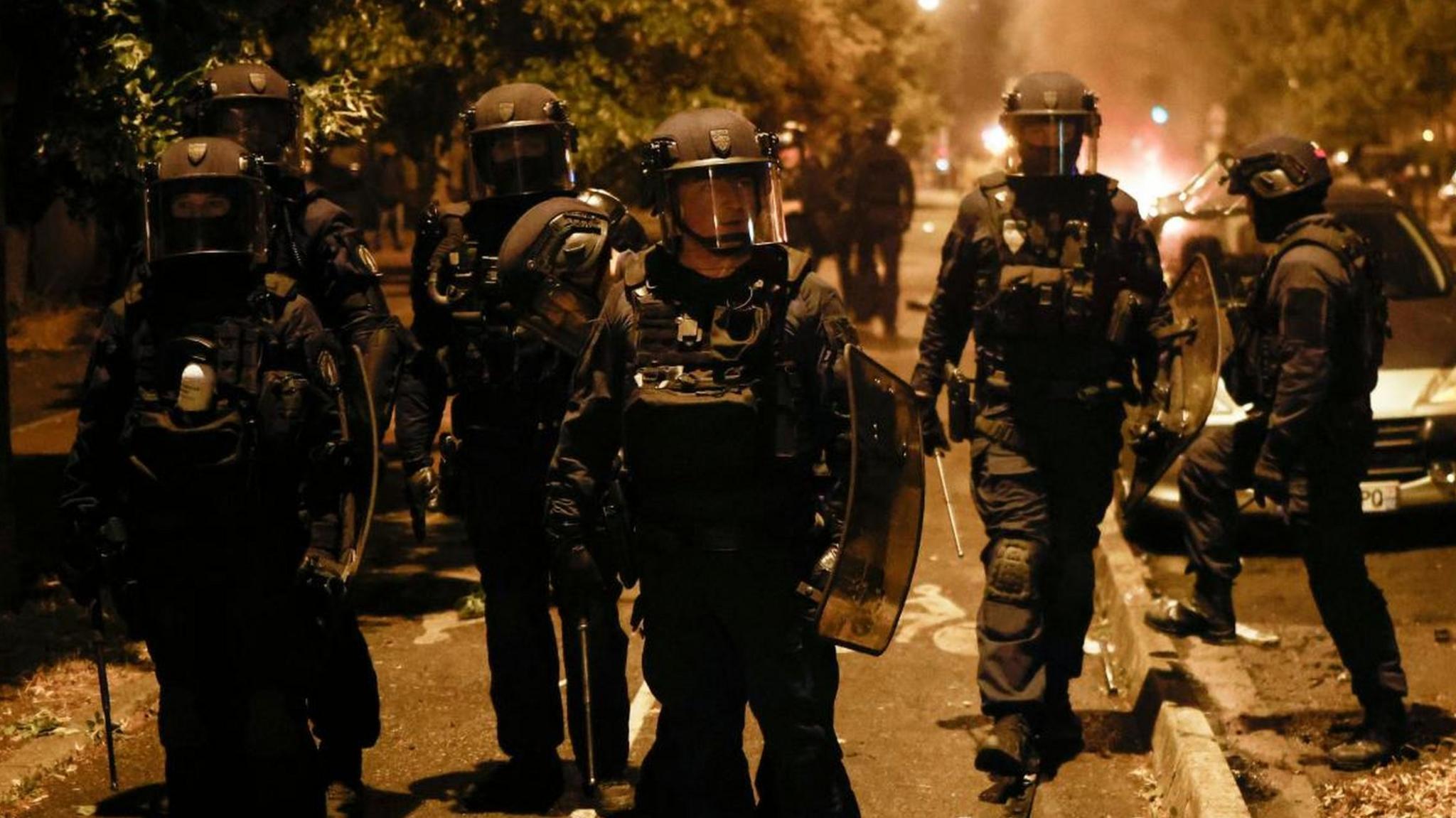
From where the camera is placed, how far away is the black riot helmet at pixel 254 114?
6211 mm

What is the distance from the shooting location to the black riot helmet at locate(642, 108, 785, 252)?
4.89 meters

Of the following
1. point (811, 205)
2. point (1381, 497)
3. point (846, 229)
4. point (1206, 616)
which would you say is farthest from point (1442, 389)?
point (811, 205)

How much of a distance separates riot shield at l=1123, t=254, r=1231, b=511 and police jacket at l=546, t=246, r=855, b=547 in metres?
2.15

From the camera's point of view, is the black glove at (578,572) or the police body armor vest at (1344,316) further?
the police body armor vest at (1344,316)

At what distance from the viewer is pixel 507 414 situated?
6.03 meters

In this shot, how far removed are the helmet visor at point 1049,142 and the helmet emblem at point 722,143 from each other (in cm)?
200

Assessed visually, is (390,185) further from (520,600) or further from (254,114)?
(520,600)

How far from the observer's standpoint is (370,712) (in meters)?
6.05

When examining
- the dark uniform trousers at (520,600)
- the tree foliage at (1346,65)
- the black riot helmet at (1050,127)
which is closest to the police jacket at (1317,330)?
the black riot helmet at (1050,127)

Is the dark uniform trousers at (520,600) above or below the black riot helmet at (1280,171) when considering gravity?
below

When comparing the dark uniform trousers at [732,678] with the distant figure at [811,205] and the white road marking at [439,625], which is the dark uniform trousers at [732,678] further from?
the distant figure at [811,205]

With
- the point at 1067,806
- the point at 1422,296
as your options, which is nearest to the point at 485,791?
the point at 1067,806

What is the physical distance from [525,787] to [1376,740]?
2.73m

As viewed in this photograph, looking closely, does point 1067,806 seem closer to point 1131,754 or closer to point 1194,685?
point 1131,754
